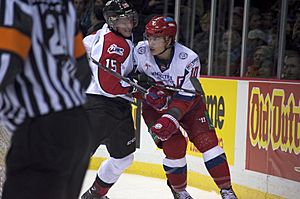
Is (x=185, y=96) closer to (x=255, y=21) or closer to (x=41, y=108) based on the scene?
(x=255, y=21)

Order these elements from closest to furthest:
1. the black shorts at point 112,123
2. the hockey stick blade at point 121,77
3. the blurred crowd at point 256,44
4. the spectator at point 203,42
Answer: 1. the hockey stick blade at point 121,77
2. the black shorts at point 112,123
3. the blurred crowd at point 256,44
4. the spectator at point 203,42

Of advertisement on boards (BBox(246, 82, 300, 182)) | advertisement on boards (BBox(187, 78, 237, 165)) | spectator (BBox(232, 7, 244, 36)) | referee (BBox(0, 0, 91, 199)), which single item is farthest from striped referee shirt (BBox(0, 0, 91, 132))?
spectator (BBox(232, 7, 244, 36))

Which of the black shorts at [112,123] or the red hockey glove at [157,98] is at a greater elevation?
the red hockey glove at [157,98]

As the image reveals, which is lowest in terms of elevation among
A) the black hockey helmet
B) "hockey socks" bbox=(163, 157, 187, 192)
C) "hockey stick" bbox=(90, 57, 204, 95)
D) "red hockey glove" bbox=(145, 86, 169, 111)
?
"hockey socks" bbox=(163, 157, 187, 192)

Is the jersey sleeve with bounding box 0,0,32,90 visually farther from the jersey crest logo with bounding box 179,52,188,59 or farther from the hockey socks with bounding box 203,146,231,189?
the hockey socks with bounding box 203,146,231,189

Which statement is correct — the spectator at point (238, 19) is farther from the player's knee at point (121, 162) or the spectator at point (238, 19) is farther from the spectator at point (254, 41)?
the player's knee at point (121, 162)

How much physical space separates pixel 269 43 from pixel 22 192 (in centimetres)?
396

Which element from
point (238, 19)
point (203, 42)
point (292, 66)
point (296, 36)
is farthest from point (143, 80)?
point (203, 42)

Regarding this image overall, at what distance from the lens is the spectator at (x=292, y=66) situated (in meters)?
4.93

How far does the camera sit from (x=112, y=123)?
4008 millimetres

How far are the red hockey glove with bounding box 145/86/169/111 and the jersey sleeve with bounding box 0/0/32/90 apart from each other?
2464mm

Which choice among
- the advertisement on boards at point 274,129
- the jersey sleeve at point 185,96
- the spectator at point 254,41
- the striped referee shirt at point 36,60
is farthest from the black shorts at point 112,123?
the striped referee shirt at point 36,60

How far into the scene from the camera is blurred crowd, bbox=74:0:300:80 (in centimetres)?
510

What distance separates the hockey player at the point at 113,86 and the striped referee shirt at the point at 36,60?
2169 millimetres
